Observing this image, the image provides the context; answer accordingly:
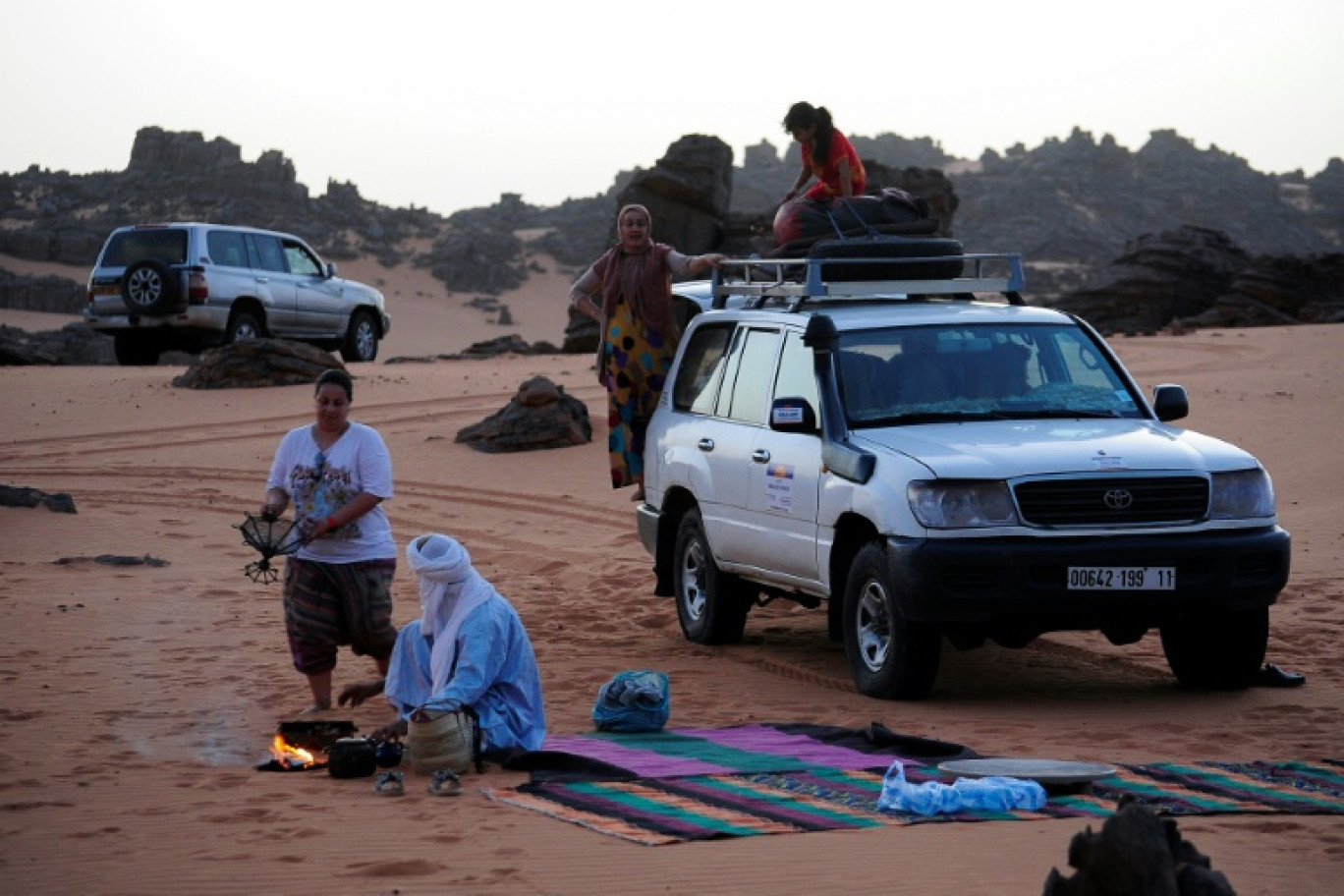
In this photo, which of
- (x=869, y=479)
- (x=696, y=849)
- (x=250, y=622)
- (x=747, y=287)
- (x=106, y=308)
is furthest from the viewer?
(x=106, y=308)

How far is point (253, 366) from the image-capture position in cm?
2627

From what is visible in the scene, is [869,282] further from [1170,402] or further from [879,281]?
[1170,402]

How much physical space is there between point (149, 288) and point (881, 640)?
725 inches

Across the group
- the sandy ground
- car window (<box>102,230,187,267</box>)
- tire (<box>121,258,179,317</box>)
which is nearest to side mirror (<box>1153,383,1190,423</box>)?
the sandy ground

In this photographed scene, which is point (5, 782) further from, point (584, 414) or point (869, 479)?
point (584, 414)

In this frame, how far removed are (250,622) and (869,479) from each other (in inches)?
193

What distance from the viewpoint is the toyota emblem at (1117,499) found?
9.53 metres

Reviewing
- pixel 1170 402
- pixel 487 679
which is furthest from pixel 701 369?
pixel 487 679

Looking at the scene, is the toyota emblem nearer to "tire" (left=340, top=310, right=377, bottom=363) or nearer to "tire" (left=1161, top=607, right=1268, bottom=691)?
"tire" (left=1161, top=607, right=1268, bottom=691)

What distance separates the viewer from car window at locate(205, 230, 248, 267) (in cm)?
2708

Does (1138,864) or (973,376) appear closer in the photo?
(1138,864)

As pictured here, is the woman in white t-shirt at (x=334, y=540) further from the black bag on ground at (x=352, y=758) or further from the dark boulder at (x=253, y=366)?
the dark boulder at (x=253, y=366)

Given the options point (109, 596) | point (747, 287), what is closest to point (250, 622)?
point (109, 596)

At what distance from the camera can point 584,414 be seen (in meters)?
22.1
